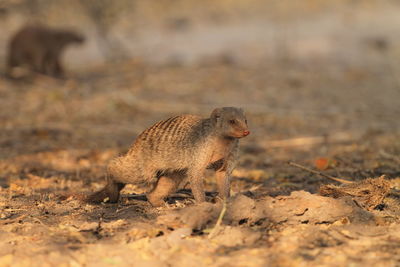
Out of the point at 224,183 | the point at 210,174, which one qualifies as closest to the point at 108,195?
the point at 224,183

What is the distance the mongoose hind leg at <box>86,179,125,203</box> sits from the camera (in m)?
3.78

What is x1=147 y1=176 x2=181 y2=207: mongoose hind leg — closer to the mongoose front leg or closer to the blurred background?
the mongoose front leg

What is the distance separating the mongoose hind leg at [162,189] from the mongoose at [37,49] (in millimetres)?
7186

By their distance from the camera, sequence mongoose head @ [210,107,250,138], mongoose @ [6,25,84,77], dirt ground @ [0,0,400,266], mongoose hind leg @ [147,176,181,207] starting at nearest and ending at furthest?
dirt ground @ [0,0,400,266] → mongoose head @ [210,107,250,138] → mongoose hind leg @ [147,176,181,207] → mongoose @ [6,25,84,77]

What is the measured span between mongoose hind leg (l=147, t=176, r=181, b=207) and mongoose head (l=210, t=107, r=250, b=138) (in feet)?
1.76

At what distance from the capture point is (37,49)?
406 inches

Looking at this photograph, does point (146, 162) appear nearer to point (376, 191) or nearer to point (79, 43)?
point (376, 191)

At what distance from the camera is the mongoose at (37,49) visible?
10258mm

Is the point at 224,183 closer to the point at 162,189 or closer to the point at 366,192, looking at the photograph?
the point at 162,189

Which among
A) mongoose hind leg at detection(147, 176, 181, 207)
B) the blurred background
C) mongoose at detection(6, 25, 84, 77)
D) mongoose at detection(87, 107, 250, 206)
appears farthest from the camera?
mongoose at detection(6, 25, 84, 77)

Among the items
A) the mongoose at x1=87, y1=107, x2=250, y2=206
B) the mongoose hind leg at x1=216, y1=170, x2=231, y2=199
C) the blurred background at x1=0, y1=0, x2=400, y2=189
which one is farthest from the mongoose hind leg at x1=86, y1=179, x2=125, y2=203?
the blurred background at x1=0, y1=0, x2=400, y2=189

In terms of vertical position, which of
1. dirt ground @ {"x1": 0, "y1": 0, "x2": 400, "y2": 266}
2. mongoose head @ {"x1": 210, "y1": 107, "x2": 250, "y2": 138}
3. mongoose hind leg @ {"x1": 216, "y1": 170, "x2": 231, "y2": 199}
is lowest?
dirt ground @ {"x1": 0, "y1": 0, "x2": 400, "y2": 266}

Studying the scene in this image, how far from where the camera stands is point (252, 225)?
3.16 meters

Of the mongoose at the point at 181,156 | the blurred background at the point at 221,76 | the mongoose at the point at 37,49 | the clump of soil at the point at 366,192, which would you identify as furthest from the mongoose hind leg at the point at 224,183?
the mongoose at the point at 37,49
